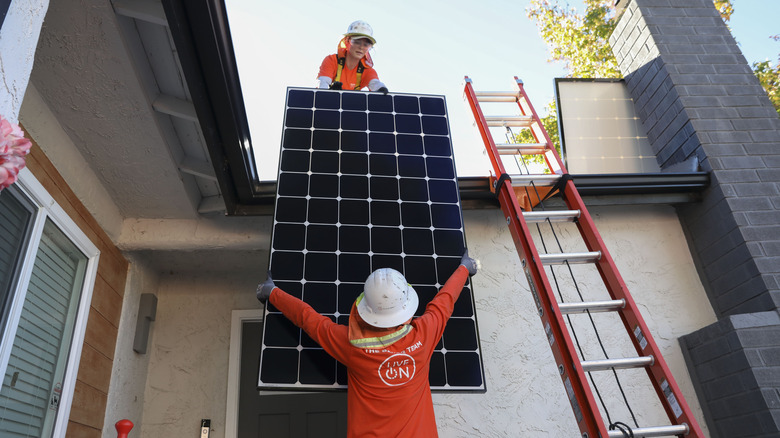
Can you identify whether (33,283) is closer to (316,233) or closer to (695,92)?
(316,233)

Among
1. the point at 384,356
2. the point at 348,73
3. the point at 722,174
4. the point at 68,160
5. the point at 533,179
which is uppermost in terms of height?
the point at 348,73

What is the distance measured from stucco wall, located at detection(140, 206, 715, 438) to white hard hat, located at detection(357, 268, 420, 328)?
1.98m

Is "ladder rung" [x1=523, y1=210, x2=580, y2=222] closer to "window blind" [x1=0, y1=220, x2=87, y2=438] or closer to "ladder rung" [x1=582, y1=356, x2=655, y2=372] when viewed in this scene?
"ladder rung" [x1=582, y1=356, x2=655, y2=372]

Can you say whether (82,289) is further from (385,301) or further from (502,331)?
(502,331)

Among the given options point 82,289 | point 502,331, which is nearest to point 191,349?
point 82,289

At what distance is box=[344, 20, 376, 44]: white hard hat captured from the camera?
506 cm

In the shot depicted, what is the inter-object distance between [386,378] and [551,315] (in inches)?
43.1

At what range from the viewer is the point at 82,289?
422 cm

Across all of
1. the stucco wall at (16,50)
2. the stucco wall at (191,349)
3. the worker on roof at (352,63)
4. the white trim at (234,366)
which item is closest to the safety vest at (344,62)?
the worker on roof at (352,63)

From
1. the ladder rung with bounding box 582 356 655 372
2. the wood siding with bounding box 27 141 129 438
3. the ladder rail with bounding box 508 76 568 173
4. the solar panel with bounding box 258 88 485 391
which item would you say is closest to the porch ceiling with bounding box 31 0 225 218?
the wood siding with bounding box 27 141 129 438

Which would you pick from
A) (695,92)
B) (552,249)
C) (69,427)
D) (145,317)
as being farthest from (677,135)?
(69,427)

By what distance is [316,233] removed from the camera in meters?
3.78

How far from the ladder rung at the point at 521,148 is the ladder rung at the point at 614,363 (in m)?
1.96

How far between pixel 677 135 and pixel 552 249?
194cm
